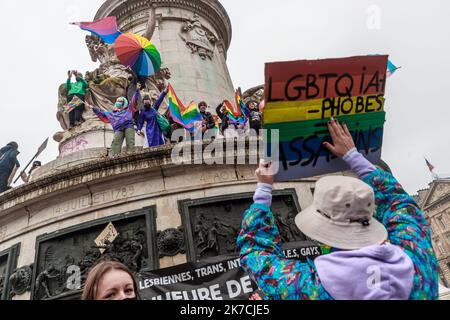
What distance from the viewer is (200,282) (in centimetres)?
595

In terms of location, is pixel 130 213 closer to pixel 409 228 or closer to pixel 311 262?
pixel 311 262

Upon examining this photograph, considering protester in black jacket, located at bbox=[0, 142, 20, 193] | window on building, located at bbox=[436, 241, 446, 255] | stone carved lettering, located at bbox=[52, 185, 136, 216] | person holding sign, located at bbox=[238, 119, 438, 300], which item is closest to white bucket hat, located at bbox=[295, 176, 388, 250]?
person holding sign, located at bbox=[238, 119, 438, 300]

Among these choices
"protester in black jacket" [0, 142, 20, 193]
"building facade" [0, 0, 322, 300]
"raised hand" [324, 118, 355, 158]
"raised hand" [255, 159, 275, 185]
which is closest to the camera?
"raised hand" [255, 159, 275, 185]

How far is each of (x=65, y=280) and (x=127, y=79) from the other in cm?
912

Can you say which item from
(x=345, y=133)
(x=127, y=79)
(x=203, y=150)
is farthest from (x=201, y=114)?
(x=345, y=133)

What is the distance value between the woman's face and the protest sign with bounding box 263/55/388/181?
1.30 metres

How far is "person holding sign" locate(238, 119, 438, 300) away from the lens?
5.22ft

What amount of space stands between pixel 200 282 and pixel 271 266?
4.40 m

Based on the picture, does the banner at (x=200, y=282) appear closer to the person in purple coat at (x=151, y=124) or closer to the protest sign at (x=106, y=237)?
the protest sign at (x=106, y=237)

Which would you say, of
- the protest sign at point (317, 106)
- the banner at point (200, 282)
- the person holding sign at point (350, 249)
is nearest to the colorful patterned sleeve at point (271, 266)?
the person holding sign at point (350, 249)

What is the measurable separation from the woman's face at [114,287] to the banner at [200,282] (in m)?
3.99

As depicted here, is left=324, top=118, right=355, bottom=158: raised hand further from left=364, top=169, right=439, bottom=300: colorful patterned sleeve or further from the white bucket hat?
the white bucket hat

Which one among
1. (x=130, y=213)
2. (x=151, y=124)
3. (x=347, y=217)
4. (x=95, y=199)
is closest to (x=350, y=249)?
(x=347, y=217)

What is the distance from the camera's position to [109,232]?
696cm
